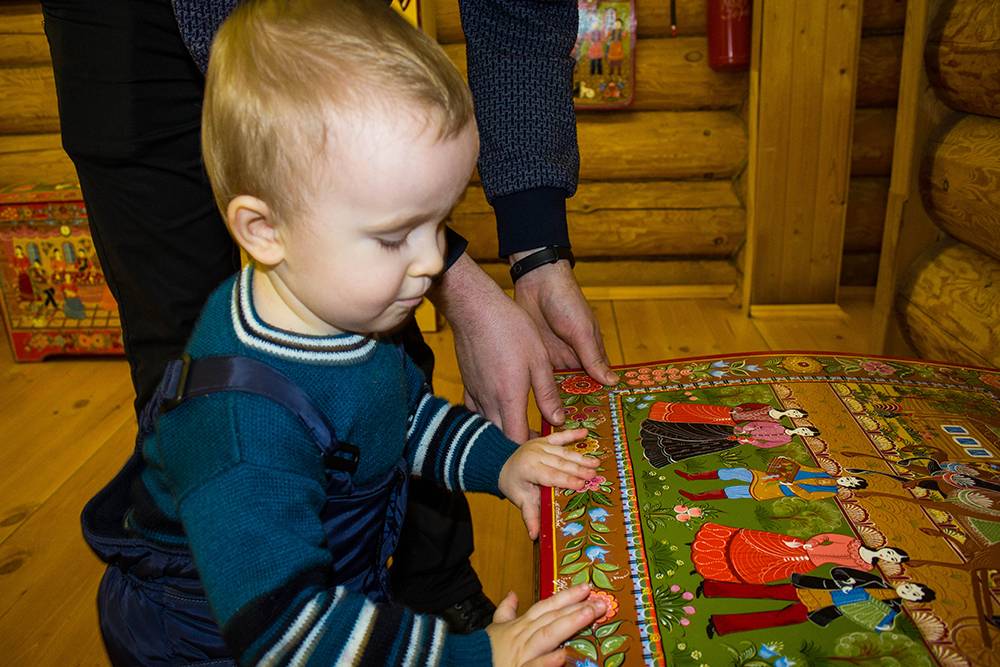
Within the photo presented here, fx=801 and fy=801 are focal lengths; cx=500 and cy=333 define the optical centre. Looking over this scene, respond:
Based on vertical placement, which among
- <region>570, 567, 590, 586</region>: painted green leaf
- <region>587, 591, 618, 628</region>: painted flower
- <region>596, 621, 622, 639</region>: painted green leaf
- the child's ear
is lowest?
<region>570, 567, 590, 586</region>: painted green leaf

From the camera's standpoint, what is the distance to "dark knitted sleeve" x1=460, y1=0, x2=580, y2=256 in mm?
1052

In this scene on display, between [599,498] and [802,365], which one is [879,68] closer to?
[802,365]

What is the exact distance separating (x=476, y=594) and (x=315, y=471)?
71 cm

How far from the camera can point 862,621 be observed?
59 cm

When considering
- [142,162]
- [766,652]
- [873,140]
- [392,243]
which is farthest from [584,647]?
[873,140]

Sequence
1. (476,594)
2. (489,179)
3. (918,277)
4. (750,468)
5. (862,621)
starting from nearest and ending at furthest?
(862,621)
(750,468)
(489,179)
(476,594)
(918,277)

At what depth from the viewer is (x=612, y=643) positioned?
1.95 feet

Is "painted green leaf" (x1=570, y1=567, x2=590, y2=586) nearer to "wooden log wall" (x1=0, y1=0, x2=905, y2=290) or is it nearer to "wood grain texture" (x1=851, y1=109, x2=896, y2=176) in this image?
"wooden log wall" (x1=0, y1=0, x2=905, y2=290)

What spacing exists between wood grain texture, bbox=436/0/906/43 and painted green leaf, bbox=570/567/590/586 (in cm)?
250

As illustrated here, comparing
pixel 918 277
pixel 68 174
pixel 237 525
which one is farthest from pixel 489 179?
pixel 68 174

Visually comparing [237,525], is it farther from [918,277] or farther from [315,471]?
[918,277]

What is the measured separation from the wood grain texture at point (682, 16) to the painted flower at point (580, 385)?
2110mm

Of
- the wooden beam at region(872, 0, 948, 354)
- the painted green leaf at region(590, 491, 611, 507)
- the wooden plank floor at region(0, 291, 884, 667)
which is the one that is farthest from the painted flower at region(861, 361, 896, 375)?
the wooden beam at region(872, 0, 948, 354)

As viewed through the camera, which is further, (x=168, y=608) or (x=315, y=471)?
(x=168, y=608)
